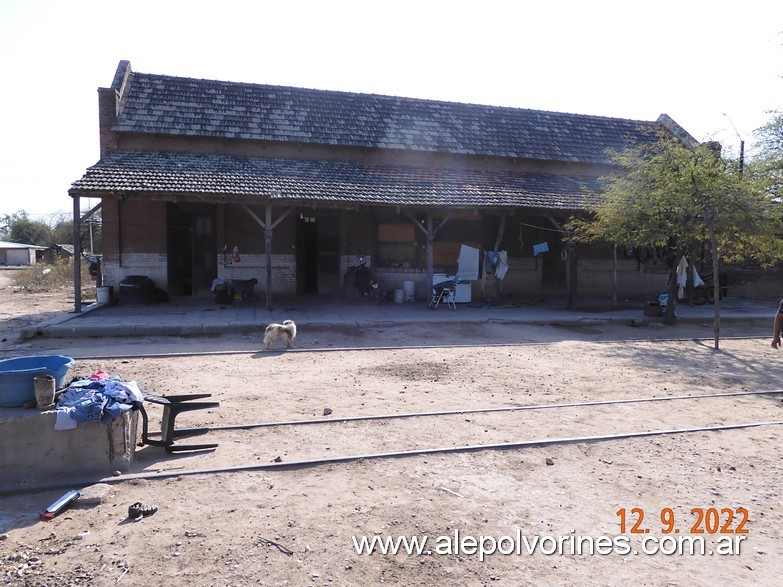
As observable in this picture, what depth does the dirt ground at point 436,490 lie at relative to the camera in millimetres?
3055

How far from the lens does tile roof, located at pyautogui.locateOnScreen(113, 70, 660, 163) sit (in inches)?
631

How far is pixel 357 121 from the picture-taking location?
58.8 feet

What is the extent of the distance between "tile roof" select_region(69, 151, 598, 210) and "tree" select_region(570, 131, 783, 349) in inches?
101

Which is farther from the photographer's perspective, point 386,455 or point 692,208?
point 692,208

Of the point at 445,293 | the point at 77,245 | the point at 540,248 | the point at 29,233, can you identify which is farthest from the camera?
the point at 29,233

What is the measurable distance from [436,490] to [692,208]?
10087mm

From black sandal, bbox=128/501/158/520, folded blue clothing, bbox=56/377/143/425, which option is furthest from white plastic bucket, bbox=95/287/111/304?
black sandal, bbox=128/501/158/520

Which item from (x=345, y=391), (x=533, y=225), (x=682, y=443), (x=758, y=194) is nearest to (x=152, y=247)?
(x=345, y=391)

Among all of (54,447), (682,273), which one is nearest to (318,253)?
(682,273)

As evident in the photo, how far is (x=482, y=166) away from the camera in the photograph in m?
18.3

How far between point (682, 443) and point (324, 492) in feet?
12.3

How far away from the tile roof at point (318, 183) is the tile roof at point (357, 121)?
1.00 meters

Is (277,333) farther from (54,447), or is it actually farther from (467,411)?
(54,447)

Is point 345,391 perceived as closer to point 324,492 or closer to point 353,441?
point 353,441
